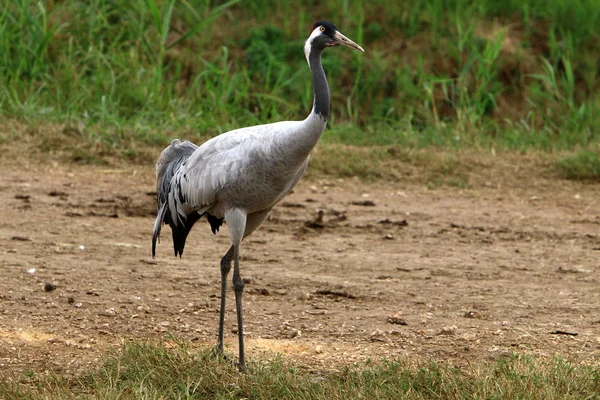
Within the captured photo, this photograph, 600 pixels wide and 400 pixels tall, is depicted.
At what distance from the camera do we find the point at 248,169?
465 centimetres

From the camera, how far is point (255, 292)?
18.4ft

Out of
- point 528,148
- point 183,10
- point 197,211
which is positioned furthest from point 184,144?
point 183,10

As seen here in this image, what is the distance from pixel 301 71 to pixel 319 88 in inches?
227

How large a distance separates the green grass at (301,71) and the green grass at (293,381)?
166 inches

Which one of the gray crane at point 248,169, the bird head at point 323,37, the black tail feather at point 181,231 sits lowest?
the black tail feather at point 181,231

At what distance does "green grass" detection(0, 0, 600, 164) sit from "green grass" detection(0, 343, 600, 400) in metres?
4.20

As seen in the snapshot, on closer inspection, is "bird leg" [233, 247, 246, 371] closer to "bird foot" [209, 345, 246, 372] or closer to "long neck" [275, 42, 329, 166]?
"bird foot" [209, 345, 246, 372]

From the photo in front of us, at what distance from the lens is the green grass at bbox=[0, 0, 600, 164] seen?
29.6 ft

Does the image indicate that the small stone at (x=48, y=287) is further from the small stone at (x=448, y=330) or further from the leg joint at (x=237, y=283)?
the small stone at (x=448, y=330)

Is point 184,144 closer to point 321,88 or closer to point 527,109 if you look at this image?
point 321,88

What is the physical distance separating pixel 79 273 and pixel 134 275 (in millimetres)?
299

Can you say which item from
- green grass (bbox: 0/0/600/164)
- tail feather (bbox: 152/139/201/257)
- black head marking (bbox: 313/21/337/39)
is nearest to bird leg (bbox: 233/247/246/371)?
tail feather (bbox: 152/139/201/257)

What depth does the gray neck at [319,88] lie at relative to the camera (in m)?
4.55

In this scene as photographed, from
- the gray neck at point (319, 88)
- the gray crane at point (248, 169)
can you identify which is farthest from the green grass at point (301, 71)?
the gray neck at point (319, 88)
